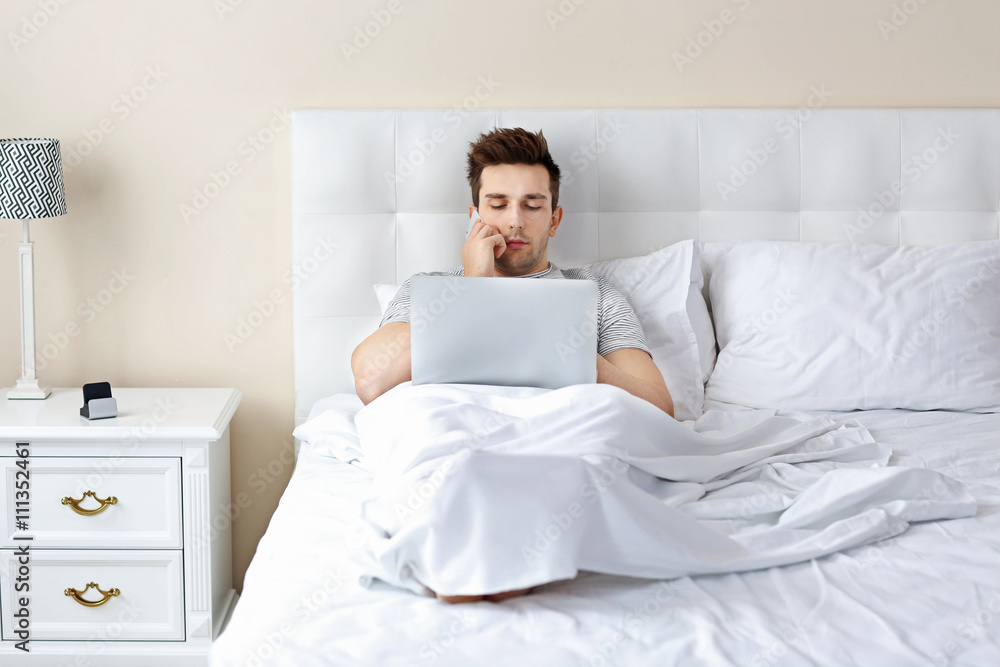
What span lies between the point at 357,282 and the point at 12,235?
0.88 m

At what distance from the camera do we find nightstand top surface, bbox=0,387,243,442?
1.69m

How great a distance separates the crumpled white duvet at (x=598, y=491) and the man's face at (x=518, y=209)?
58 cm

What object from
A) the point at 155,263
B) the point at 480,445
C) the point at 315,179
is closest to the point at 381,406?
the point at 480,445

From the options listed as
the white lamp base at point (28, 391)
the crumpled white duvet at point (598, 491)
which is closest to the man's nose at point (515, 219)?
the crumpled white duvet at point (598, 491)

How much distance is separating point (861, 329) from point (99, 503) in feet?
5.67

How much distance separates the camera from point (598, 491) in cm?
93

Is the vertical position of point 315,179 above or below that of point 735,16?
below

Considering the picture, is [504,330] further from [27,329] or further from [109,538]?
[27,329]

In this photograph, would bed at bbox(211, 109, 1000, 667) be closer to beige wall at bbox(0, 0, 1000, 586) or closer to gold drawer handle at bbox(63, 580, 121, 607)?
beige wall at bbox(0, 0, 1000, 586)

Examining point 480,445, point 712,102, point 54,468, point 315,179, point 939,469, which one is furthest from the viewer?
point 712,102

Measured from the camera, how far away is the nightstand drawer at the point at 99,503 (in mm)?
1712

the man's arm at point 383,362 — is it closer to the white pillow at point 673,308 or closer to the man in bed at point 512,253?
the man in bed at point 512,253

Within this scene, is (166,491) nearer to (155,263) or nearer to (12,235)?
(155,263)

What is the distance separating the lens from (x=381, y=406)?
1410 mm
